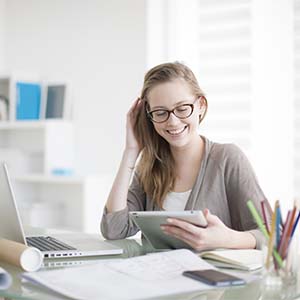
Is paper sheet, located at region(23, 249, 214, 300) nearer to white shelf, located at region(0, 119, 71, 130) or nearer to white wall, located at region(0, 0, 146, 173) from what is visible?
white wall, located at region(0, 0, 146, 173)

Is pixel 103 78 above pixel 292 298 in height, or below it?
above

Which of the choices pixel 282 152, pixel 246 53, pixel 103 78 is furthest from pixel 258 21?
pixel 103 78

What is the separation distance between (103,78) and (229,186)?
2263mm

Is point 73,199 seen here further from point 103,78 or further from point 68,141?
point 103,78

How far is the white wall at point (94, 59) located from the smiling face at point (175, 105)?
1.98 m

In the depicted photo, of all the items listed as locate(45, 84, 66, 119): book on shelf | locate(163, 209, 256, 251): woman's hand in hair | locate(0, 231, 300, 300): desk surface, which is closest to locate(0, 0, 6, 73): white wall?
locate(45, 84, 66, 119): book on shelf

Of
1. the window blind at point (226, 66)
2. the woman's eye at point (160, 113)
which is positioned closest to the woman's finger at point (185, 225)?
the woman's eye at point (160, 113)

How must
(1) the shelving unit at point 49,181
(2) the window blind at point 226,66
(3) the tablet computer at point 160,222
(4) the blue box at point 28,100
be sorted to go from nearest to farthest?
(3) the tablet computer at point 160,222 → (2) the window blind at point 226,66 → (1) the shelving unit at point 49,181 → (4) the blue box at point 28,100

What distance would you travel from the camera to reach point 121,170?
6.98 ft

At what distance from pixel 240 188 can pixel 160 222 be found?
1.40 ft

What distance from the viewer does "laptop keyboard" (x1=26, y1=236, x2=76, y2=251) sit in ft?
5.48

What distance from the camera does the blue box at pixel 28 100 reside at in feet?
14.0

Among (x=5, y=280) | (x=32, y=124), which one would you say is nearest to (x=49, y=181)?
(x=32, y=124)

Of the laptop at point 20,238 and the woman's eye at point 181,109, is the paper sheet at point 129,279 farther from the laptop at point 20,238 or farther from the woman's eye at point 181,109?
the woman's eye at point 181,109
